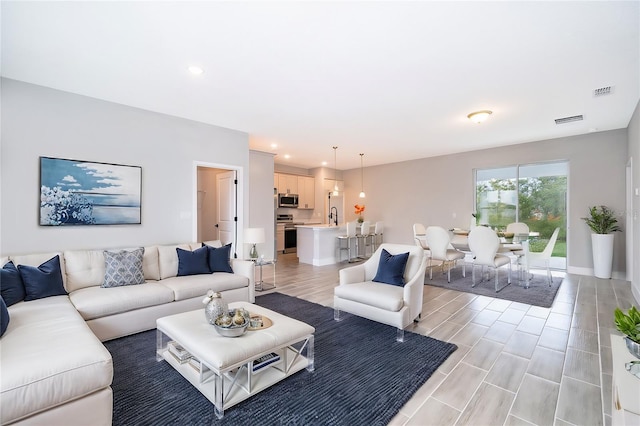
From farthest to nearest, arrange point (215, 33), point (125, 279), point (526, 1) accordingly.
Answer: point (125, 279) < point (215, 33) < point (526, 1)

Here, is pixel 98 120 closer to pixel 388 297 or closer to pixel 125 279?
pixel 125 279

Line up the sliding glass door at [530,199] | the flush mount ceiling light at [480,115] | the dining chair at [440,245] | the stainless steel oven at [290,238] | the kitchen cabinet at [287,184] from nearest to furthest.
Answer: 1. the flush mount ceiling light at [480,115]
2. the dining chair at [440,245]
3. the sliding glass door at [530,199]
4. the kitchen cabinet at [287,184]
5. the stainless steel oven at [290,238]

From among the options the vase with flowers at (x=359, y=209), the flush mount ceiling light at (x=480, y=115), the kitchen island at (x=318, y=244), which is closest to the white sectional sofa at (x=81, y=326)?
the kitchen island at (x=318, y=244)

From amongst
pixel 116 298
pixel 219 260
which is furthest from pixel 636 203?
pixel 116 298

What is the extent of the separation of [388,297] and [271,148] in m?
4.71

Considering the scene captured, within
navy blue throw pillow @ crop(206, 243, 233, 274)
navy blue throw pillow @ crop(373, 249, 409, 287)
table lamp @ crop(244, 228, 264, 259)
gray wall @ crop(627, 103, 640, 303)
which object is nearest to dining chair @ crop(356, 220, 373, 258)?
table lamp @ crop(244, 228, 264, 259)

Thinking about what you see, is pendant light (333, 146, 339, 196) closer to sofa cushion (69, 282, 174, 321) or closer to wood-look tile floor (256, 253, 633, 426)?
wood-look tile floor (256, 253, 633, 426)

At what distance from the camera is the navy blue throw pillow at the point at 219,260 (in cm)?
395

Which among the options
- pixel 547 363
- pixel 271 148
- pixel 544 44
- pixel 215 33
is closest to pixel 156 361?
pixel 215 33

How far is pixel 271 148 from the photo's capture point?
661 cm

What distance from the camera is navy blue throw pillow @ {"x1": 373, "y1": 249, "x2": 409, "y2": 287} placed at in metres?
3.37

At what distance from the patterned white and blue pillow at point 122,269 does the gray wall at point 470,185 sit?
684 cm

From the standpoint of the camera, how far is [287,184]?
345 inches

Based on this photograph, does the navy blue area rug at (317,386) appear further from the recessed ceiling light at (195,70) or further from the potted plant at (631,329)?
the recessed ceiling light at (195,70)
